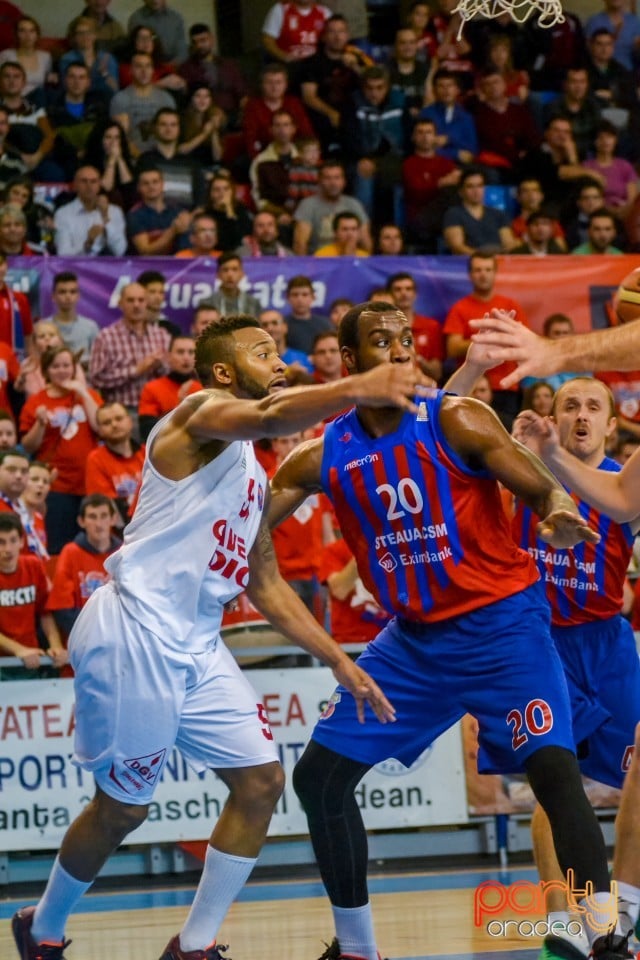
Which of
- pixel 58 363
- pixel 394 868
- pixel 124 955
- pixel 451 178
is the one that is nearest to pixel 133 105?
pixel 451 178

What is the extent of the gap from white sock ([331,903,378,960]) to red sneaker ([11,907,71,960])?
1.19 metres

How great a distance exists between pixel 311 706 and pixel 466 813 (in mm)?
1305

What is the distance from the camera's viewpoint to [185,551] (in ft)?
19.4

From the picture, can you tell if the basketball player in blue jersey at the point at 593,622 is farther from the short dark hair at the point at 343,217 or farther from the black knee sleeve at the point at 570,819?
the short dark hair at the point at 343,217

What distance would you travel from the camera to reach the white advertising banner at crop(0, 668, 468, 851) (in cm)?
982

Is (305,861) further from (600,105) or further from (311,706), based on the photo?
(600,105)

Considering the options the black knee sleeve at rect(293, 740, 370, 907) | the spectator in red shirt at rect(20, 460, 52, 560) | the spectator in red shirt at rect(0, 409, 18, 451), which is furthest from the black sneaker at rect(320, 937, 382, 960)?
the spectator in red shirt at rect(0, 409, 18, 451)

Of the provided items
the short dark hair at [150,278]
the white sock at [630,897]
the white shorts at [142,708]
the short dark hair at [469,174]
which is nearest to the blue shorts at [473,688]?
the white shorts at [142,708]

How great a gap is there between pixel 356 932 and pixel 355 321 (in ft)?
8.10

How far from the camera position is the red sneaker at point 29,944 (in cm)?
608

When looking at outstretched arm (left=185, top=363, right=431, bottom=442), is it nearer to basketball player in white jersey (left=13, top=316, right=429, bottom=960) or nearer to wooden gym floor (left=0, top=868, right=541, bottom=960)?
basketball player in white jersey (left=13, top=316, right=429, bottom=960)

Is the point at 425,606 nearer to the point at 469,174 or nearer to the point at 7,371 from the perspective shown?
the point at 7,371

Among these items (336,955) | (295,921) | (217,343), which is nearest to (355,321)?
(217,343)

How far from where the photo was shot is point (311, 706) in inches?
400
